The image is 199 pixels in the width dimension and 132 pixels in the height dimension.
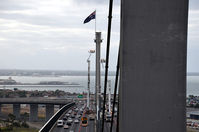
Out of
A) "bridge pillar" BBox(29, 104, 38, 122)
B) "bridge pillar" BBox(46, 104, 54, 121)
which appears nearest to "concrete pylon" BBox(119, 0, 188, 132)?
"bridge pillar" BBox(29, 104, 38, 122)

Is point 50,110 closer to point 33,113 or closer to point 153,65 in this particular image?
point 33,113

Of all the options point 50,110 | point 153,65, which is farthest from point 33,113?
point 153,65

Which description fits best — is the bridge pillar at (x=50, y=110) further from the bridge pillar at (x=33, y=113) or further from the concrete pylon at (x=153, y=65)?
the concrete pylon at (x=153, y=65)

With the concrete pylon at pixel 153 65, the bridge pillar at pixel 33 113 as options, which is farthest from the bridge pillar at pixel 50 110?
the concrete pylon at pixel 153 65

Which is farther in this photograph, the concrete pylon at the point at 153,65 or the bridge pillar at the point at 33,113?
the bridge pillar at the point at 33,113

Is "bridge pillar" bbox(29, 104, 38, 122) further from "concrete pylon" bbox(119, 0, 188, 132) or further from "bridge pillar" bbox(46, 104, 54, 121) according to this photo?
"concrete pylon" bbox(119, 0, 188, 132)

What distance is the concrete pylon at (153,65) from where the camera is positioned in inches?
81.4

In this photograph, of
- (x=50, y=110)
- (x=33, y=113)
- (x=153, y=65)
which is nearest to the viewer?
(x=153, y=65)

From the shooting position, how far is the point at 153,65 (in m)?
2.10

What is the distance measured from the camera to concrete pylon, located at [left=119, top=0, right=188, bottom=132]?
207cm

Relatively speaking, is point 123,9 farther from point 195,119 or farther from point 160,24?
point 195,119

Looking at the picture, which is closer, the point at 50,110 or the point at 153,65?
the point at 153,65

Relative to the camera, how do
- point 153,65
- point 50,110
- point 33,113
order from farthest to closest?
point 50,110 → point 33,113 → point 153,65

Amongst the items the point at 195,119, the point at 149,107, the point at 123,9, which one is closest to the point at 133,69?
the point at 149,107
